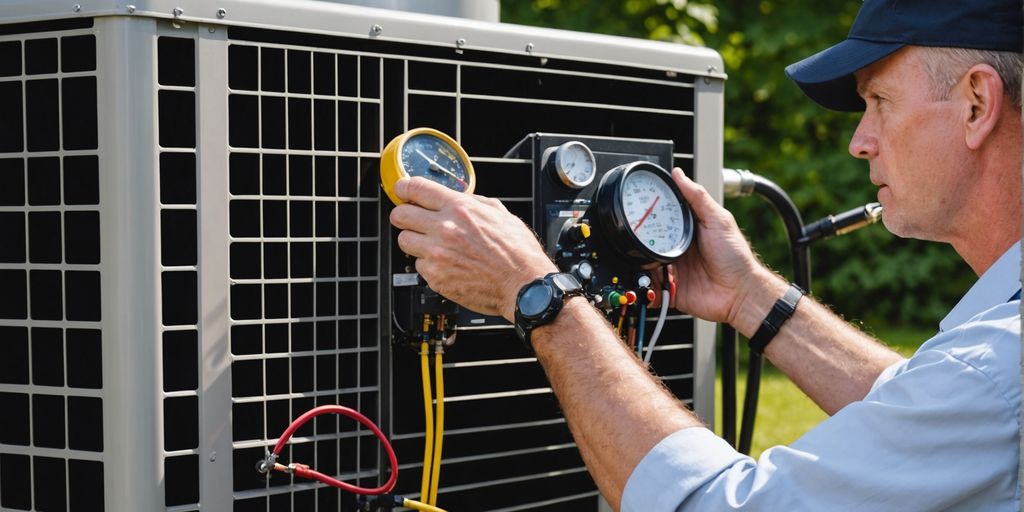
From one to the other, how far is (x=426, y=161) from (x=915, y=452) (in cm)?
81

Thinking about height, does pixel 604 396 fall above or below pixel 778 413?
above

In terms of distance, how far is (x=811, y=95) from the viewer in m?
1.77

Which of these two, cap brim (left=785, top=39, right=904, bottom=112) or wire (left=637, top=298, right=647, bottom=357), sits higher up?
cap brim (left=785, top=39, right=904, bottom=112)

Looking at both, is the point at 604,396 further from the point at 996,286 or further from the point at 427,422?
the point at 996,286

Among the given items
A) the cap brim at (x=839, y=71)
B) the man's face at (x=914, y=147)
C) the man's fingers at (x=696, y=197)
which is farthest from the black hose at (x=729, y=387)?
the man's face at (x=914, y=147)

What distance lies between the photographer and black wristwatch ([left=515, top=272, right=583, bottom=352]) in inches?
60.9

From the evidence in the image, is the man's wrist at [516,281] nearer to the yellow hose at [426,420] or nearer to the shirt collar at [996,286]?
the yellow hose at [426,420]

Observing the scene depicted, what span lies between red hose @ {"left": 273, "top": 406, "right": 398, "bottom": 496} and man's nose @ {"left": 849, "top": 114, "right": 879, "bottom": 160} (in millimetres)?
860

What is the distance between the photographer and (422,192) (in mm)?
1582

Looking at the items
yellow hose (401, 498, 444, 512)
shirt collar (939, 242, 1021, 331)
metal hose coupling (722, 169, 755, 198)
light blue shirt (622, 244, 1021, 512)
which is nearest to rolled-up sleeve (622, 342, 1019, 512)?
light blue shirt (622, 244, 1021, 512)

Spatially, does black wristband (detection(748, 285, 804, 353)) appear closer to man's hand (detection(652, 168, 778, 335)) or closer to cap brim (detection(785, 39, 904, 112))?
man's hand (detection(652, 168, 778, 335))

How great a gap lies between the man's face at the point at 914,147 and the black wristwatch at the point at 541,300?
1.66 feet

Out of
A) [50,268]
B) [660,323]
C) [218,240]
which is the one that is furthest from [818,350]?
[50,268]

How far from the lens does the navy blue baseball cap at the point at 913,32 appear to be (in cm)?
143
